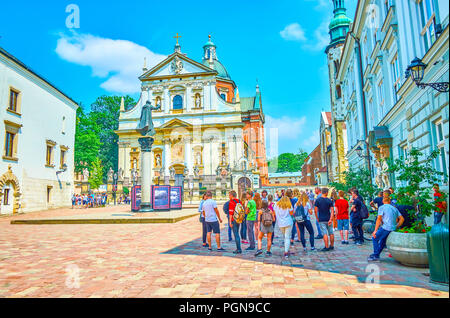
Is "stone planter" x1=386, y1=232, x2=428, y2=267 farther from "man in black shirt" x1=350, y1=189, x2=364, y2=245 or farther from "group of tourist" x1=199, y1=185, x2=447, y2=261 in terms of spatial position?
"man in black shirt" x1=350, y1=189, x2=364, y2=245

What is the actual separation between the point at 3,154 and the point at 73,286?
800 inches

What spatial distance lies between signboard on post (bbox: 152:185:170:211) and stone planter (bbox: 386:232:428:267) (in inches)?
658

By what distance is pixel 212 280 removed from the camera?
212 inches

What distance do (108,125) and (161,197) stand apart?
4173cm

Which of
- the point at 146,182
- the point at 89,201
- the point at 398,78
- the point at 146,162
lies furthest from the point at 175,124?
the point at 398,78

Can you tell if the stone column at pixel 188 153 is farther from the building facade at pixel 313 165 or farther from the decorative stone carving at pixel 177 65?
the building facade at pixel 313 165

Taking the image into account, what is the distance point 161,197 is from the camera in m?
21.3

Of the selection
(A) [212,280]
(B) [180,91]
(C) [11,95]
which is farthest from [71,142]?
(A) [212,280]

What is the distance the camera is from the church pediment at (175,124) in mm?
46375

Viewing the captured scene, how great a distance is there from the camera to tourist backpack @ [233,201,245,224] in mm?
8242

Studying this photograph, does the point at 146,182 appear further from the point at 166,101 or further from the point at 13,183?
the point at 166,101
